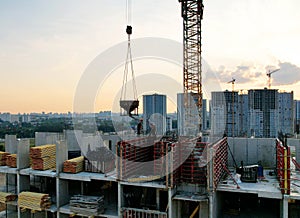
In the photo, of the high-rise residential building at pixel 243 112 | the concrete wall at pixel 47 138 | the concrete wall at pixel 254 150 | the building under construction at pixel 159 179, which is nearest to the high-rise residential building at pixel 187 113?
the high-rise residential building at pixel 243 112

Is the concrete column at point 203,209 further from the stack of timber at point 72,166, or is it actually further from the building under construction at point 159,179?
the stack of timber at point 72,166

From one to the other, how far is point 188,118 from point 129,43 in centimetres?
1259

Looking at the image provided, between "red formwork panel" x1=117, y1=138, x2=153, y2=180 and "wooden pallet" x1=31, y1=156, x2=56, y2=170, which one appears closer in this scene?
"red formwork panel" x1=117, y1=138, x2=153, y2=180

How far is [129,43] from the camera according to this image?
1434 centimetres

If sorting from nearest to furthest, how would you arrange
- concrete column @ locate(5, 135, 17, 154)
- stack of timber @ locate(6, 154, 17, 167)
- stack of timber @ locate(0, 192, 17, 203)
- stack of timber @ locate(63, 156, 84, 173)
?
stack of timber @ locate(63, 156, 84, 173)
stack of timber @ locate(0, 192, 17, 203)
stack of timber @ locate(6, 154, 17, 167)
concrete column @ locate(5, 135, 17, 154)

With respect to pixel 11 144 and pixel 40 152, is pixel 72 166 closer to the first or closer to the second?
pixel 40 152

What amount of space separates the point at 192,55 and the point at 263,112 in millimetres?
14879

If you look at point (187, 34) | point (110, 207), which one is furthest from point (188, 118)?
point (110, 207)

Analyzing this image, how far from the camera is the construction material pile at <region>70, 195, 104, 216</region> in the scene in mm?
11086

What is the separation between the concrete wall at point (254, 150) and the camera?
13.5 m

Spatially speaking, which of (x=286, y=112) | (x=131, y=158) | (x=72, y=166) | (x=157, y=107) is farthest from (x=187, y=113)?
(x=286, y=112)

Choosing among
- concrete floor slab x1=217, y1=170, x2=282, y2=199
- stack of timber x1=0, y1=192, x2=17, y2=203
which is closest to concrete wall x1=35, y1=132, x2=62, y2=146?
stack of timber x1=0, y1=192, x2=17, y2=203

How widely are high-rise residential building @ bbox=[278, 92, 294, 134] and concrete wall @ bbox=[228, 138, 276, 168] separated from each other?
2146 centimetres

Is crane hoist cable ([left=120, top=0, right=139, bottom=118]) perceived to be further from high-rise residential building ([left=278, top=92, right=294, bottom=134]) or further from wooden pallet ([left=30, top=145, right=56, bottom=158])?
high-rise residential building ([left=278, top=92, right=294, bottom=134])
